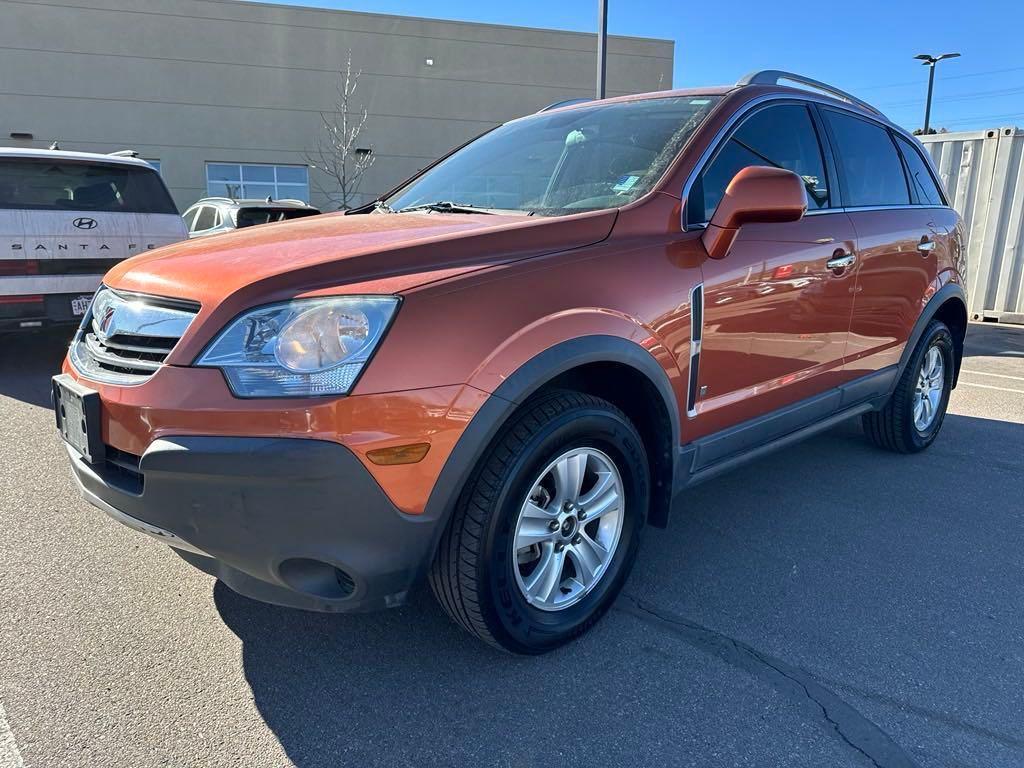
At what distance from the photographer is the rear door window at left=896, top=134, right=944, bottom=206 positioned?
4.36 meters

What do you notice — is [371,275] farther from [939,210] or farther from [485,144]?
[939,210]

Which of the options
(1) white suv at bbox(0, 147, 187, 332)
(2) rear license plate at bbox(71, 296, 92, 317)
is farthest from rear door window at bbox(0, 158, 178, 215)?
(2) rear license plate at bbox(71, 296, 92, 317)

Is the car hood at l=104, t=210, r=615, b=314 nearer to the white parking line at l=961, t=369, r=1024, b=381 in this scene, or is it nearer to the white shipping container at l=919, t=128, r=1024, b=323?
the white parking line at l=961, t=369, r=1024, b=381

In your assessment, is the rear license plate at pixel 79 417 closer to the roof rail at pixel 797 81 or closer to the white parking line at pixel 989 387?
the roof rail at pixel 797 81

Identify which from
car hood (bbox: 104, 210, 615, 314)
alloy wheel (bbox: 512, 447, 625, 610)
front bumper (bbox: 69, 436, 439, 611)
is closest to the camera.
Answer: front bumper (bbox: 69, 436, 439, 611)

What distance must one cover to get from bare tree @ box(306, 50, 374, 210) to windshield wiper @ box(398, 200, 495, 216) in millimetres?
19040

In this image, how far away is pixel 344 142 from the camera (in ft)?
69.6

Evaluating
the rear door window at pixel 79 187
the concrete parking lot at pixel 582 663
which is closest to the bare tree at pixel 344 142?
the rear door window at pixel 79 187

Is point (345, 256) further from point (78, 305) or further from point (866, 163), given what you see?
point (78, 305)

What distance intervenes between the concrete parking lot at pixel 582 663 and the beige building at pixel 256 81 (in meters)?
19.3

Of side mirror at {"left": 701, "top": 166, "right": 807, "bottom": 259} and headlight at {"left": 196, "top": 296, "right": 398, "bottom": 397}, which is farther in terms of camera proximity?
side mirror at {"left": 701, "top": 166, "right": 807, "bottom": 259}

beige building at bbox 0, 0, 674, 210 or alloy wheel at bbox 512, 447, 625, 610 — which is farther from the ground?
beige building at bbox 0, 0, 674, 210

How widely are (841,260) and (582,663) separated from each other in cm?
223

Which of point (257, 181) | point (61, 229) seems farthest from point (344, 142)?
point (61, 229)
